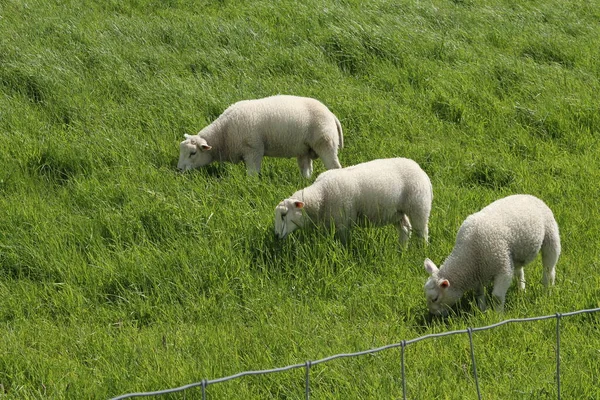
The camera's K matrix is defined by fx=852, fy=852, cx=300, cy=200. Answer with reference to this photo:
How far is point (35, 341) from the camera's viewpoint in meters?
5.19

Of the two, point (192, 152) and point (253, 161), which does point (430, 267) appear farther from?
point (192, 152)

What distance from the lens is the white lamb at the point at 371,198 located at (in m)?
6.49

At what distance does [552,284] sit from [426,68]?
5.16m

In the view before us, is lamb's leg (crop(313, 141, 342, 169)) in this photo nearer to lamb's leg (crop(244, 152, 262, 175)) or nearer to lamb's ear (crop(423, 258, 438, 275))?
lamb's leg (crop(244, 152, 262, 175))

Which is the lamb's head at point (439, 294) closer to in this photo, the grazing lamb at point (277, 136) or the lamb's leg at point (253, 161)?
the grazing lamb at point (277, 136)

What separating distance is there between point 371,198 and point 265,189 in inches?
49.5

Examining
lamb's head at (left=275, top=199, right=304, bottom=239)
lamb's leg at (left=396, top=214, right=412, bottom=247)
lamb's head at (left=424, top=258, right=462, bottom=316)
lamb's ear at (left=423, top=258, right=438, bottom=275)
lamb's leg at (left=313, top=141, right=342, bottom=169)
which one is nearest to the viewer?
lamb's head at (left=424, top=258, right=462, bottom=316)

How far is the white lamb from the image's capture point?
21.3 feet

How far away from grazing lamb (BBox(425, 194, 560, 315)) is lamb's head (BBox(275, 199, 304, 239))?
1137mm

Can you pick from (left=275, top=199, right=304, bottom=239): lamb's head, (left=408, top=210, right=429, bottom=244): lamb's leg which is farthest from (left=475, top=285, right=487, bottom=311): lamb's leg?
(left=275, top=199, right=304, bottom=239): lamb's head

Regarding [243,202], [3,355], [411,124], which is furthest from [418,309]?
[411,124]

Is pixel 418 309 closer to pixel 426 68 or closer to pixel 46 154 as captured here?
pixel 46 154

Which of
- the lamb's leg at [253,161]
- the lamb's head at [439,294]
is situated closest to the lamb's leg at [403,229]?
the lamb's head at [439,294]

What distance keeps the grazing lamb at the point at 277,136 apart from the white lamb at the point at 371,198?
1292 mm
